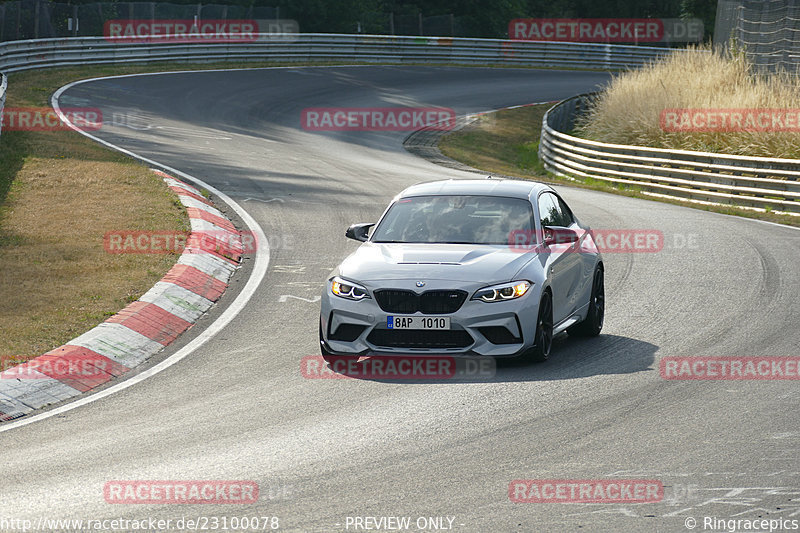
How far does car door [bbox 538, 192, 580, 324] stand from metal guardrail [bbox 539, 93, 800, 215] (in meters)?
12.7

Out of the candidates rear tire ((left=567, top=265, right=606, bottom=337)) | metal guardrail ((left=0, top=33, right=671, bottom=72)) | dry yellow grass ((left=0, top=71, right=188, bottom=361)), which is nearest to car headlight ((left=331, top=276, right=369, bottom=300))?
rear tire ((left=567, top=265, right=606, bottom=337))

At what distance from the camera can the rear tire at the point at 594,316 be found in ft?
36.2

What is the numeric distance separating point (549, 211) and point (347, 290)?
261 centimetres

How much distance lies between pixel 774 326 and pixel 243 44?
127ft

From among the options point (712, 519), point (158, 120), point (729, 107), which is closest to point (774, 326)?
point (712, 519)

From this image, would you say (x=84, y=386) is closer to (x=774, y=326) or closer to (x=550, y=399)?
(x=550, y=399)

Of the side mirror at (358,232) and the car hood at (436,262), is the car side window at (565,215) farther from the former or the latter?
the side mirror at (358,232)

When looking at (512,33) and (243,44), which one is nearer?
(243,44)

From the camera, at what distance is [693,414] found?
820cm

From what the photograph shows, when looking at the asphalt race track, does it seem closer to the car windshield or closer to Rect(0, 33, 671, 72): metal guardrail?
the car windshield

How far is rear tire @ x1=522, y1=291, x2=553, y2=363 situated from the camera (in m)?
9.67

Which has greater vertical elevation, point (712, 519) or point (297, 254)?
point (712, 519)

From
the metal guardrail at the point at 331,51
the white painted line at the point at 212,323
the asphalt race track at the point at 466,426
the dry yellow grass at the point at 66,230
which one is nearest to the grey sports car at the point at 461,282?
the asphalt race track at the point at 466,426

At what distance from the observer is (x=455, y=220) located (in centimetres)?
1066
